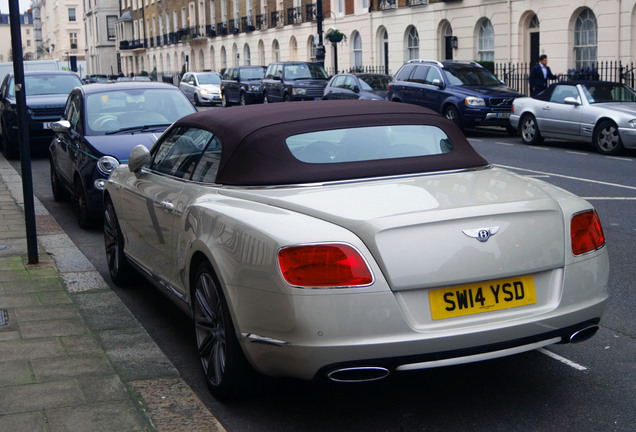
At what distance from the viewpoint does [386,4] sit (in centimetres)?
3831

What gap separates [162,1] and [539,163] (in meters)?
70.2

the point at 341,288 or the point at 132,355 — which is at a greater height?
the point at 341,288

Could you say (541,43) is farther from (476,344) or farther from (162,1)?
(162,1)

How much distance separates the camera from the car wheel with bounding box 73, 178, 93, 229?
9523 millimetres

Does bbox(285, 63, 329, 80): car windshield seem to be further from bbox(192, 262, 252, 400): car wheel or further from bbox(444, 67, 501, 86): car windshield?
bbox(192, 262, 252, 400): car wheel

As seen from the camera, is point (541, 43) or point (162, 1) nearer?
point (541, 43)

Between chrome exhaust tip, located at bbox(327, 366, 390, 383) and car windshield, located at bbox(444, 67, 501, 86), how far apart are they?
19513mm

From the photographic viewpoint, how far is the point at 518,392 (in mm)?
4473

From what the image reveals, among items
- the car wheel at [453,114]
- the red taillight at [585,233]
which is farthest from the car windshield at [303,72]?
the red taillight at [585,233]

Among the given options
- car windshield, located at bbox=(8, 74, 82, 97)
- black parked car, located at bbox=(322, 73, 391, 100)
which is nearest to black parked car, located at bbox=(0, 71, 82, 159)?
car windshield, located at bbox=(8, 74, 82, 97)

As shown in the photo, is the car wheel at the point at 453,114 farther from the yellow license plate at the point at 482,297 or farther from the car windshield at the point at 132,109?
the yellow license plate at the point at 482,297

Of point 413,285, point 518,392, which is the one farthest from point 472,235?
point 518,392

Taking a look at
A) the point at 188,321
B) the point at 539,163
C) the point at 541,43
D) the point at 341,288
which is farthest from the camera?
the point at 541,43

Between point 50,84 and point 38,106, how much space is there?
1.44m
